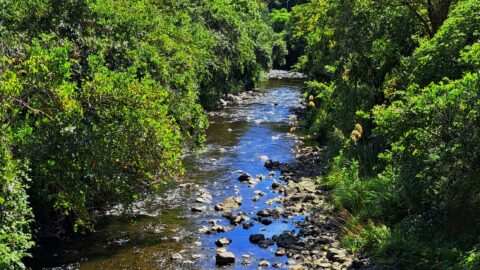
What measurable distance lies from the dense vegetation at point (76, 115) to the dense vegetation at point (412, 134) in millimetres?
5864

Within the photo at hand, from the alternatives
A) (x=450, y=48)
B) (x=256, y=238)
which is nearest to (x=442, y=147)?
(x=450, y=48)

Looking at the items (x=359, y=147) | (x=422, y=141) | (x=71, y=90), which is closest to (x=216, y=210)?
(x=359, y=147)

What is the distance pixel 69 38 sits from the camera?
14055mm

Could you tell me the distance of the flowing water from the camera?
12062mm

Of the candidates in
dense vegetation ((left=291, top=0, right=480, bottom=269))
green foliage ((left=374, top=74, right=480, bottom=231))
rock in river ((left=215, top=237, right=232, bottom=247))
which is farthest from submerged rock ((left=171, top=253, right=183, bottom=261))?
green foliage ((left=374, top=74, right=480, bottom=231))

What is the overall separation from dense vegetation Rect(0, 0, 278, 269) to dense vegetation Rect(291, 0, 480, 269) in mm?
A: 5864

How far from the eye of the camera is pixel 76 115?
34.3 ft

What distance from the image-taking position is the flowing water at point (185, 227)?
1206 centimetres

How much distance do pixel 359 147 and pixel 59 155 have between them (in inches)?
435

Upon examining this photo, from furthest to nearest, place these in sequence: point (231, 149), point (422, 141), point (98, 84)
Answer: point (231, 149) → point (98, 84) → point (422, 141)

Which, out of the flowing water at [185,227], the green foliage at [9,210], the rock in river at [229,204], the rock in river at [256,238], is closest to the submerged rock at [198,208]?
the flowing water at [185,227]

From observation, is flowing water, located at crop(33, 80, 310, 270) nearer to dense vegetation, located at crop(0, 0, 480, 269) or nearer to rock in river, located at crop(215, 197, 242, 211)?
rock in river, located at crop(215, 197, 242, 211)

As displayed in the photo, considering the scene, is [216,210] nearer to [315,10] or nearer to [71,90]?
[71,90]

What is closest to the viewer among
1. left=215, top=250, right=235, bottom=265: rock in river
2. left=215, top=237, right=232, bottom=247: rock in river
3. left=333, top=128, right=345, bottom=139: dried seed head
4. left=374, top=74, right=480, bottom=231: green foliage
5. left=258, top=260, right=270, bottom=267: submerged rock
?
left=374, top=74, right=480, bottom=231: green foliage
